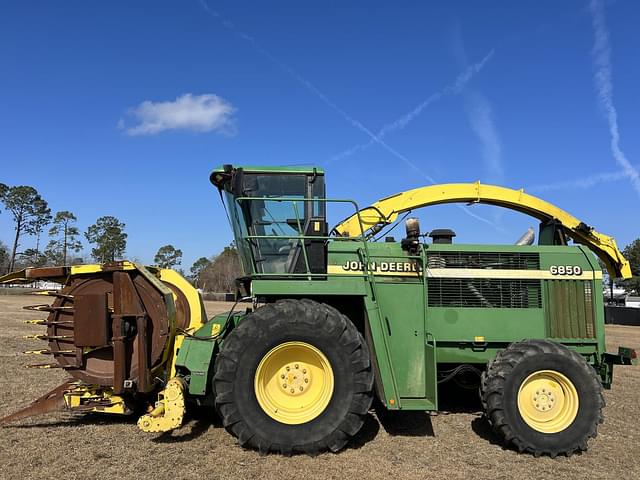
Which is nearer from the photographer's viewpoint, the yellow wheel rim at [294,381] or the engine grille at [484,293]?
the yellow wheel rim at [294,381]

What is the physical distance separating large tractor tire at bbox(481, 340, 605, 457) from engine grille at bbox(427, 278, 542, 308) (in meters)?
0.71

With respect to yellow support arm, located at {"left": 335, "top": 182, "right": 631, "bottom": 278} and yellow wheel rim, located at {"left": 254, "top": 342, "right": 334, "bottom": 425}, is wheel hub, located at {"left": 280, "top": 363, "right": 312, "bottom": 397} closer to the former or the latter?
yellow wheel rim, located at {"left": 254, "top": 342, "right": 334, "bottom": 425}

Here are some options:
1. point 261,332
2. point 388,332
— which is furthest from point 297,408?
point 388,332

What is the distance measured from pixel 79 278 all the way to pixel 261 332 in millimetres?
2423

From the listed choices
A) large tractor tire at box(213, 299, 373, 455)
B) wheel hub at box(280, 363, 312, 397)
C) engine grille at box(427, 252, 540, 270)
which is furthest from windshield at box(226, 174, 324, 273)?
engine grille at box(427, 252, 540, 270)

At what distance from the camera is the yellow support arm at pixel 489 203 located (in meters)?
7.55

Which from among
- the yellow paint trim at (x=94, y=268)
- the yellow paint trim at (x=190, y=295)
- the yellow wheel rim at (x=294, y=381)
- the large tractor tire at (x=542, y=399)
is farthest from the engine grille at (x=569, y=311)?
the yellow paint trim at (x=94, y=268)

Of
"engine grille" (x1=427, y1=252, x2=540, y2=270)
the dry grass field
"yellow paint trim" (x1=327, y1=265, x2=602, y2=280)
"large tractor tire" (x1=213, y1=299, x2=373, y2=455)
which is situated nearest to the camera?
the dry grass field

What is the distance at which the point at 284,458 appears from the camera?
17.0 ft

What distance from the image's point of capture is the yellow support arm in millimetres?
7555

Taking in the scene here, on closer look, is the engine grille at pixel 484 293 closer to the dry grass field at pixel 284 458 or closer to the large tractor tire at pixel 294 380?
the large tractor tire at pixel 294 380

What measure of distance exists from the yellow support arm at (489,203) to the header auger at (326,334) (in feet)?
4.08

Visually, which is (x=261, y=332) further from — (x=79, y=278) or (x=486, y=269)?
(x=486, y=269)

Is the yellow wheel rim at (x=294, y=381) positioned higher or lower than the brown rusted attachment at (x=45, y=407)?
higher
